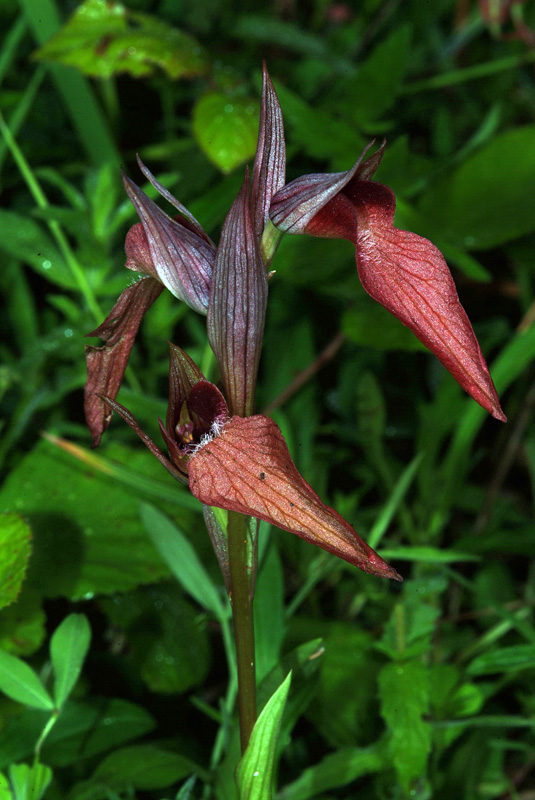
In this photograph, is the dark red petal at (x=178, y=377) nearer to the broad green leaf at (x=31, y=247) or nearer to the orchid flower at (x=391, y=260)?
the orchid flower at (x=391, y=260)

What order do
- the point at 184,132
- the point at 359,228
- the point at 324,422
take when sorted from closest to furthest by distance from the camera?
the point at 359,228 < the point at 324,422 < the point at 184,132

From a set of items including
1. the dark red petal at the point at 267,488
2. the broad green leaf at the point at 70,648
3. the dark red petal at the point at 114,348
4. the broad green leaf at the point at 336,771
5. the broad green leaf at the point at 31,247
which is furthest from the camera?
the broad green leaf at the point at 31,247

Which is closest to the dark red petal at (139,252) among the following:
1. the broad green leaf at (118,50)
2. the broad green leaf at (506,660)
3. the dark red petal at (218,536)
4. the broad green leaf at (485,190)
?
the dark red petal at (218,536)

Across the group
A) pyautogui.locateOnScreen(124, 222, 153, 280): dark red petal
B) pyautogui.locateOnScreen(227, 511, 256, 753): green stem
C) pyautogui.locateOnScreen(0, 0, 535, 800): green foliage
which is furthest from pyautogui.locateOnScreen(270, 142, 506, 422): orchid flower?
pyautogui.locateOnScreen(0, 0, 535, 800): green foliage

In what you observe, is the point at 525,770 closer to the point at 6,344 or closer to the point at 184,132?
the point at 6,344

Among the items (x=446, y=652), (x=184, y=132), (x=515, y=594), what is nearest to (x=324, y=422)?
(x=515, y=594)

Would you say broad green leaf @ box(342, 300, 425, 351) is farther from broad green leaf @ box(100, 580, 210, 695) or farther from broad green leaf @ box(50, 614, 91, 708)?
broad green leaf @ box(50, 614, 91, 708)

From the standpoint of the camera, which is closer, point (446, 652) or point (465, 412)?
point (446, 652)
